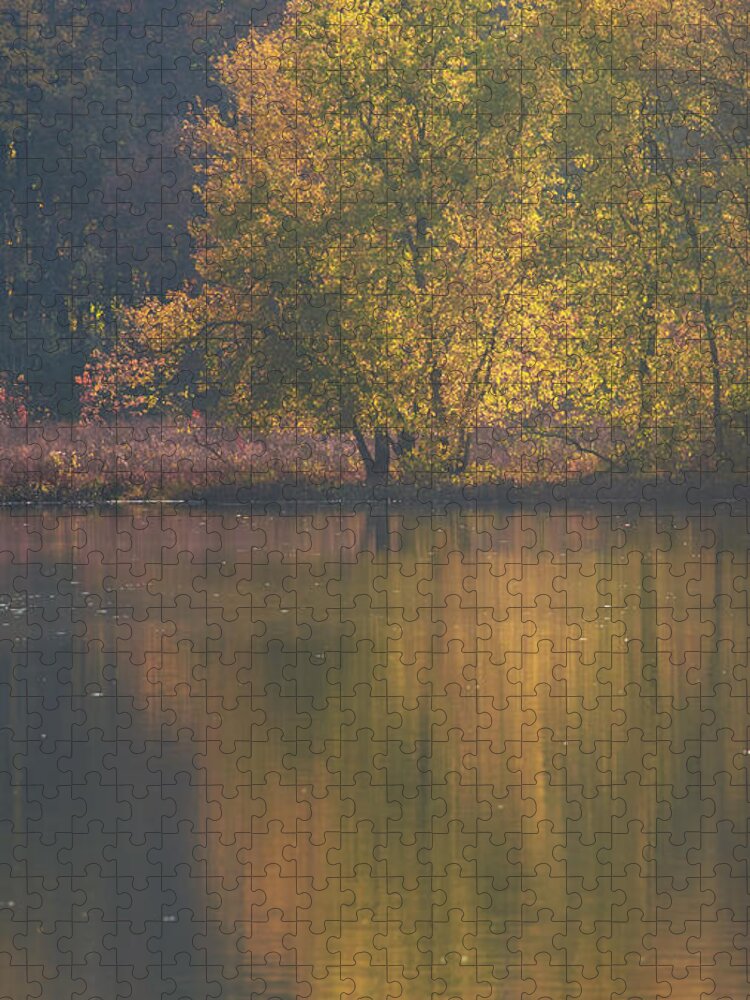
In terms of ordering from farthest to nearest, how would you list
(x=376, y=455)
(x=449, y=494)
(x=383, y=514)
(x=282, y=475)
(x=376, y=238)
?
(x=376, y=455)
(x=376, y=238)
(x=449, y=494)
(x=282, y=475)
(x=383, y=514)

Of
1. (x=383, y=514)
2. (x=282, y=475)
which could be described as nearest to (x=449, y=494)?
(x=282, y=475)

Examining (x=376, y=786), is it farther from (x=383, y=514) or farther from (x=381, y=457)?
(x=381, y=457)

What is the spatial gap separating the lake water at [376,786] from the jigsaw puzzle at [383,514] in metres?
0.04

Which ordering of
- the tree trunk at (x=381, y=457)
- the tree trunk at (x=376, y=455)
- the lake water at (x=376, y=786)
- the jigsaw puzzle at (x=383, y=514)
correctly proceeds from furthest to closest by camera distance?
1. the tree trunk at (x=381, y=457)
2. the tree trunk at (x=376, y=455)
3. the jigsaw puzzle at (x=383, y=514)
4. the lake water at (x=376, y=786)

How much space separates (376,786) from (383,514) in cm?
2450

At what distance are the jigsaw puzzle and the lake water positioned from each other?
45 mm

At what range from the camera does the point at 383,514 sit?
37844 mm

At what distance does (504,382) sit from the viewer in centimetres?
4438

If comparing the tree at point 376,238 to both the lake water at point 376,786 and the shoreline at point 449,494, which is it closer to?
the shoreline at point 449,494

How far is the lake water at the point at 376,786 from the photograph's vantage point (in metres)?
9.59

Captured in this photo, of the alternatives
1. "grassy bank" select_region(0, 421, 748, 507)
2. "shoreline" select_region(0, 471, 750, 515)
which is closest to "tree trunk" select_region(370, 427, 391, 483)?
"grassy bank" select_region(0, 421, 748, 507)

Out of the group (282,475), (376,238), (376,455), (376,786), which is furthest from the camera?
(376,455)

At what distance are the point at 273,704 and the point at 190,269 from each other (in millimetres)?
39448

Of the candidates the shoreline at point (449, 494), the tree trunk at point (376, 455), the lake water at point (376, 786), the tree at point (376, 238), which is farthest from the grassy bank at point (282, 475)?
the lake water at point (376, 786)
